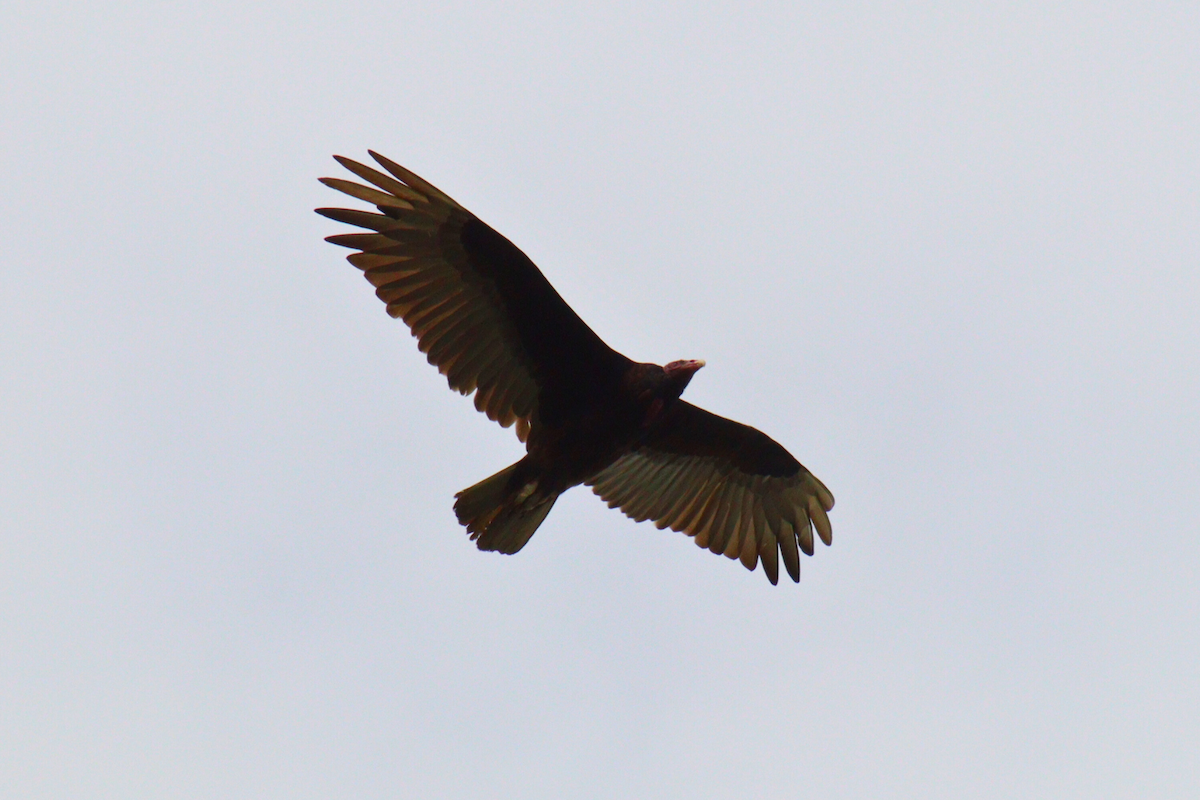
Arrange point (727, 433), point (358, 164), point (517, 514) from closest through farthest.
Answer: point (358, 164) → point (517, 514) → point (727, 433)

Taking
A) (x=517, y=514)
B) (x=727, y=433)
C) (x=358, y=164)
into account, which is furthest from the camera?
(x=727, y=433)

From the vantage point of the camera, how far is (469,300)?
823 centimetres

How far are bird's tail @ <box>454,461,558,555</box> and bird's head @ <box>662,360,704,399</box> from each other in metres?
0.99

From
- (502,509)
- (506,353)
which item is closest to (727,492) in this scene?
(502,509)

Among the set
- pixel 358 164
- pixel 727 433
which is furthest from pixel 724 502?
pixel 358 164

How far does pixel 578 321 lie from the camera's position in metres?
8.23

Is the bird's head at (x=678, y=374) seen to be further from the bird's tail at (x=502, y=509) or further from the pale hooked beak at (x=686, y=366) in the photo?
the bird's tail at (x=502, y=509)

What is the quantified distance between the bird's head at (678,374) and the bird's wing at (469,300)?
29 centimetres

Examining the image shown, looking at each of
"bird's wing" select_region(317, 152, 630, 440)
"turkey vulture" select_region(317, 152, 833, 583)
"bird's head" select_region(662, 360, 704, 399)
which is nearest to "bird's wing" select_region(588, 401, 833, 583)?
"turkey vulture" select_region(317, 152, 833, 583)

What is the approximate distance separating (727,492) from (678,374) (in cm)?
142

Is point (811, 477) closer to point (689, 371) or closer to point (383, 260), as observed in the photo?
point (689, 371)

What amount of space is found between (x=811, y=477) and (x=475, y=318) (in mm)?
2611

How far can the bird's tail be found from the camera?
826 centimetres

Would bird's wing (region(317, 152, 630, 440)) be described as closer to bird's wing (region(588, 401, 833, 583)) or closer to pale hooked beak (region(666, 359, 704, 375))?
pale hooked beak (region(666, 359, 704, 375))
